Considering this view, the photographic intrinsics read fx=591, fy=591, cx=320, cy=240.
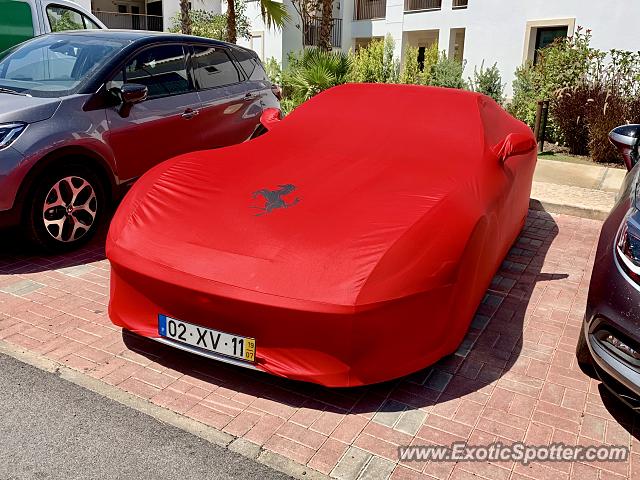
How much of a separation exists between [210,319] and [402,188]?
132 centimetres

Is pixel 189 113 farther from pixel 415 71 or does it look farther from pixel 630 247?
pixel 415 71

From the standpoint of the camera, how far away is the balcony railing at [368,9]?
2675 centimetres

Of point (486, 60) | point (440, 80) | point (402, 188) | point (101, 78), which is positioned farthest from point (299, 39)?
point (402, 188)

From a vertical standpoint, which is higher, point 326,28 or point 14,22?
point 326,28

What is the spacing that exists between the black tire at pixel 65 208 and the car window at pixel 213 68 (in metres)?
1.73

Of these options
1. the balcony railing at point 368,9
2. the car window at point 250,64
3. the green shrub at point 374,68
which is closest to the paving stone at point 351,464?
the car window at point 250,64

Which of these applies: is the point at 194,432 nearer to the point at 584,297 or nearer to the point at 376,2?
the point at 584,297

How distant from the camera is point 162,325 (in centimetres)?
308

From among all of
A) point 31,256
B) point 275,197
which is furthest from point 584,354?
point 31,256

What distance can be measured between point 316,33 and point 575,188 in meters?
20.4

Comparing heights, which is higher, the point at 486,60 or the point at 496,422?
the point at 486,60

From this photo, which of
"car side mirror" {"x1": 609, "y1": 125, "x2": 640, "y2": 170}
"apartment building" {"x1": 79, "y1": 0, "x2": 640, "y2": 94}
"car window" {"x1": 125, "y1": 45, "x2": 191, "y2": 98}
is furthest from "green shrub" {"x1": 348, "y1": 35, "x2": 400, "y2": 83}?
"car side mirror" {"x1": 609, "y1": 125, "x2": 640, "y2": 170}

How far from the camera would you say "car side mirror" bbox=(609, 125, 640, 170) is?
14.7 feet

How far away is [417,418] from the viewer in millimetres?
2916
